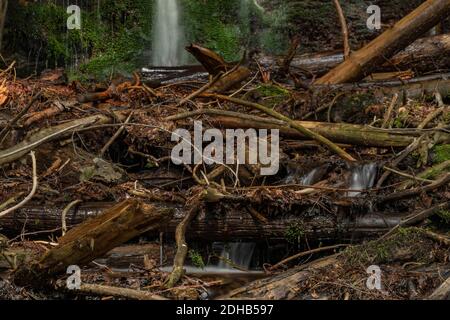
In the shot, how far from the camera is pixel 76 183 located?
627cm

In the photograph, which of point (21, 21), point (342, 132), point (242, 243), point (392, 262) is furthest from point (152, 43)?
point (392, 262)

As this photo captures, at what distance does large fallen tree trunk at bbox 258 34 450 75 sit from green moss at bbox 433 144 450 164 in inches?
84.2

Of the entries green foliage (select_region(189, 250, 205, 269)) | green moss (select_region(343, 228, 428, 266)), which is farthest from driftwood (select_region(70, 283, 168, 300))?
green moss (select_region(343, 228, 428, 266))

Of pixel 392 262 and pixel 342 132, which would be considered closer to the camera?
pixel 392 262

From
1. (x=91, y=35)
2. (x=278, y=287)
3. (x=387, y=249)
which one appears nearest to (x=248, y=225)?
(x=278, y=287)

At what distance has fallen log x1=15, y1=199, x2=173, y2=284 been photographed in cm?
440

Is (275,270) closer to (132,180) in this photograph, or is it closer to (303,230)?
(303,230)

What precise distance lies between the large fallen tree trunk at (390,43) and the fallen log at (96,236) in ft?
14.0

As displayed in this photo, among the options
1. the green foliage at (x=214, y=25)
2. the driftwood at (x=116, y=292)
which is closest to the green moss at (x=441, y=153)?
the driftwood at (x=116, y=292)

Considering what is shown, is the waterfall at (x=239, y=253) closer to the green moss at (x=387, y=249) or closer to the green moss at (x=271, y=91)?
the green moss at (x=387, y=249)

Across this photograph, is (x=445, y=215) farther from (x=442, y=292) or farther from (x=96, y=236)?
(x=96, y=236)

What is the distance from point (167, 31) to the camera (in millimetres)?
11695

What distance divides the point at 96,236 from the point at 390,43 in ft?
15.9
